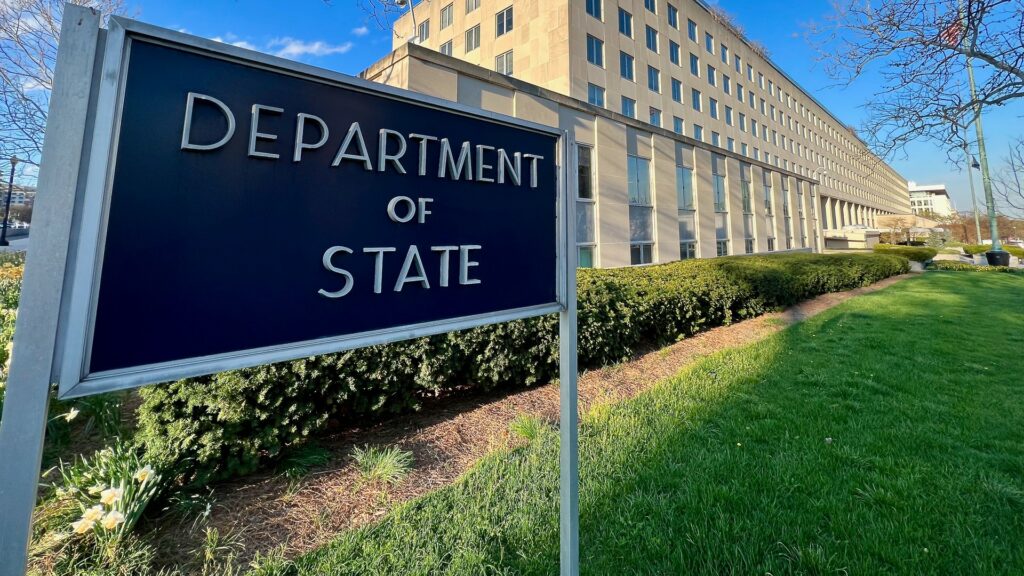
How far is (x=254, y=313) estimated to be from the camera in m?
1.23

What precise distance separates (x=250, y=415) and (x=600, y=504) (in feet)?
8.12

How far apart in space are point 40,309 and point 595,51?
24586 mm

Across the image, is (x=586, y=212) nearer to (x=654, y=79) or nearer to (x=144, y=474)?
(x=144, y=474)

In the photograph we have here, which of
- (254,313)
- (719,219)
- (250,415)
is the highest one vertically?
(719,219)

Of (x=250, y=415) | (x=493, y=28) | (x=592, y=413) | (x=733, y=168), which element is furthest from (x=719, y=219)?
(x=250, y=415)

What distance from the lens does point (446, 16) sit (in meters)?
26.1

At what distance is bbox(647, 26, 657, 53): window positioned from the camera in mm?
25625

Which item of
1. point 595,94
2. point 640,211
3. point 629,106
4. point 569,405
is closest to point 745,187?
point 629,106

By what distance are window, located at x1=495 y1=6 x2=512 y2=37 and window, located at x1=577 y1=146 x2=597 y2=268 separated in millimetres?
11578

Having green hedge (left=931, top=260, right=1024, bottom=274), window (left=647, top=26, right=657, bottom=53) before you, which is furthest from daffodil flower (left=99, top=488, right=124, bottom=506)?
window (left=647, top=26, right=657, bottom=53)

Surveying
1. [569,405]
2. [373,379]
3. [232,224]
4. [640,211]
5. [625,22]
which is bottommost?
[373,379]

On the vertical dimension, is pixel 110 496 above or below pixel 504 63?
below

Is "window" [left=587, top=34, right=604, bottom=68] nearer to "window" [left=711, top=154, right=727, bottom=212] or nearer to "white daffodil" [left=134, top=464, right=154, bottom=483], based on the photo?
"window" [left=711, top=154, right=727, bottom=212]

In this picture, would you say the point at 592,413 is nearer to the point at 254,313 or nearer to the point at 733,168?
the point at 254,313
